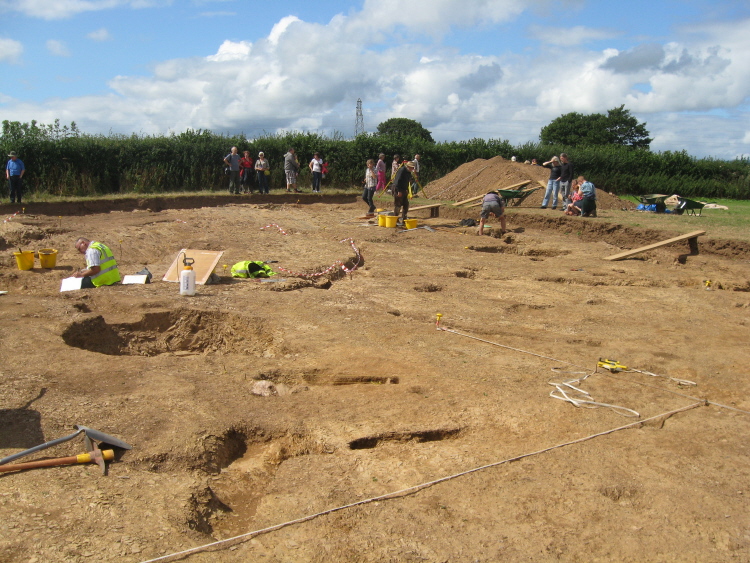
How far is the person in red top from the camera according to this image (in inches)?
821

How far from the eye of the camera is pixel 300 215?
17844mm

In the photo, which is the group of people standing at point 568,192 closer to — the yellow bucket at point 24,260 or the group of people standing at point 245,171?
the group of people standing at point 245,171

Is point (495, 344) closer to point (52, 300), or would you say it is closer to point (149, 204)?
point (52, 300)

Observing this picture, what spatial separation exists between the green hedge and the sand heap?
7.77ft

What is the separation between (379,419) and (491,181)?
18772mm

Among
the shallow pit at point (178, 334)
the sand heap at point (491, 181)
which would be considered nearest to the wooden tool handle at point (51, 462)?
the shallow pit at point (178, 334)

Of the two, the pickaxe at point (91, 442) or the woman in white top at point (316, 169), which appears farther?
the woman in white top at point (316, 169)

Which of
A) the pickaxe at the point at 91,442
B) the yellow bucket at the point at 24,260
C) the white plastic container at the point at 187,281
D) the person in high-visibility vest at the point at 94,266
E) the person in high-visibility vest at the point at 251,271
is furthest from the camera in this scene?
the yellow bucket at the point at 24,260

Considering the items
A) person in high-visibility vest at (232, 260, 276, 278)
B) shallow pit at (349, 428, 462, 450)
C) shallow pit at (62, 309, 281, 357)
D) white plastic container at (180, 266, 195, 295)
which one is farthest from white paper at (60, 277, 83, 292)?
shallow pit at (349, 428, 462, 450)

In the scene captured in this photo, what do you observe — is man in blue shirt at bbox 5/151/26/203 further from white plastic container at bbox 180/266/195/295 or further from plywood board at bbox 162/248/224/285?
white plastic container at bbox 180/266/195/295

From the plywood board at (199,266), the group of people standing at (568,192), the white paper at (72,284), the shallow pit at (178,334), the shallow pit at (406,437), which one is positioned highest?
the group of people standing at (568,192)

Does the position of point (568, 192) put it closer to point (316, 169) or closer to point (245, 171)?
point (316, 169)

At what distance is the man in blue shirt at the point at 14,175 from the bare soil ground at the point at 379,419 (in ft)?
27.1

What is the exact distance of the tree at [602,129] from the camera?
49375 mm
